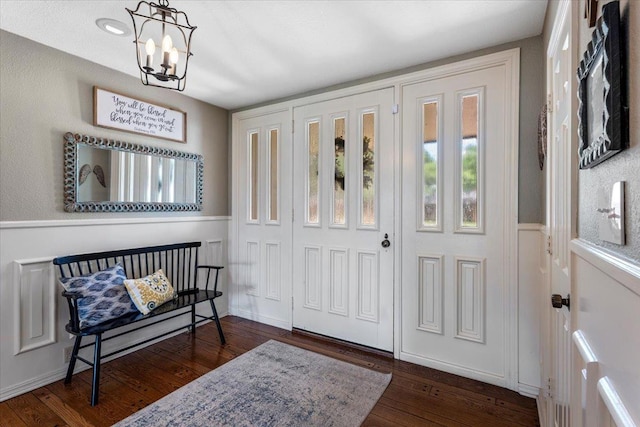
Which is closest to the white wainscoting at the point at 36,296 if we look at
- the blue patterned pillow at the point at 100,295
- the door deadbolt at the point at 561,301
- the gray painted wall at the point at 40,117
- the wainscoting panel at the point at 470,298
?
the gray painted wall at the point at 40,117

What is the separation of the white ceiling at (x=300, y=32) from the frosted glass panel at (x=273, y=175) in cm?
71

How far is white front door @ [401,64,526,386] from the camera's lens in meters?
2.22

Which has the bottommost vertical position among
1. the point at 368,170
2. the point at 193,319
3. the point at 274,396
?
the point at 274,396

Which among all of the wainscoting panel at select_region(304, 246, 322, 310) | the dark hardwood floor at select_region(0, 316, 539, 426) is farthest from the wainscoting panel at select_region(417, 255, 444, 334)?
the wainscoting panel at select_region(304, 246, 322, 310)

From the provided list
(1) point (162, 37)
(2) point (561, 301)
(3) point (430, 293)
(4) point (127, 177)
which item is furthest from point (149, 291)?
(2) point (561, 301)

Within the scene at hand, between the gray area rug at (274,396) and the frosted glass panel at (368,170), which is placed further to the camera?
the frosted glass panel at (368,170)

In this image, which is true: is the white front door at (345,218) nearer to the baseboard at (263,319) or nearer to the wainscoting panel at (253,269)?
the baseboard at (263,319)

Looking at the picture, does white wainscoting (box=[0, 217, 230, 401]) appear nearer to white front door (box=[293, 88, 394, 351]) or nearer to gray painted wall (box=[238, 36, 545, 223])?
white front door (box=[293, 88, 394, 351])

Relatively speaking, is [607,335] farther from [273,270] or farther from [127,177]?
[127,177]

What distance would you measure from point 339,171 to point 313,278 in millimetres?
1064

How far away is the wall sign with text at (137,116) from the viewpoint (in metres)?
2.56

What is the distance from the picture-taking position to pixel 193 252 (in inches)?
129

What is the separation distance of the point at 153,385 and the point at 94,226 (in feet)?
4.32

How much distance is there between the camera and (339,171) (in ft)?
9.57
